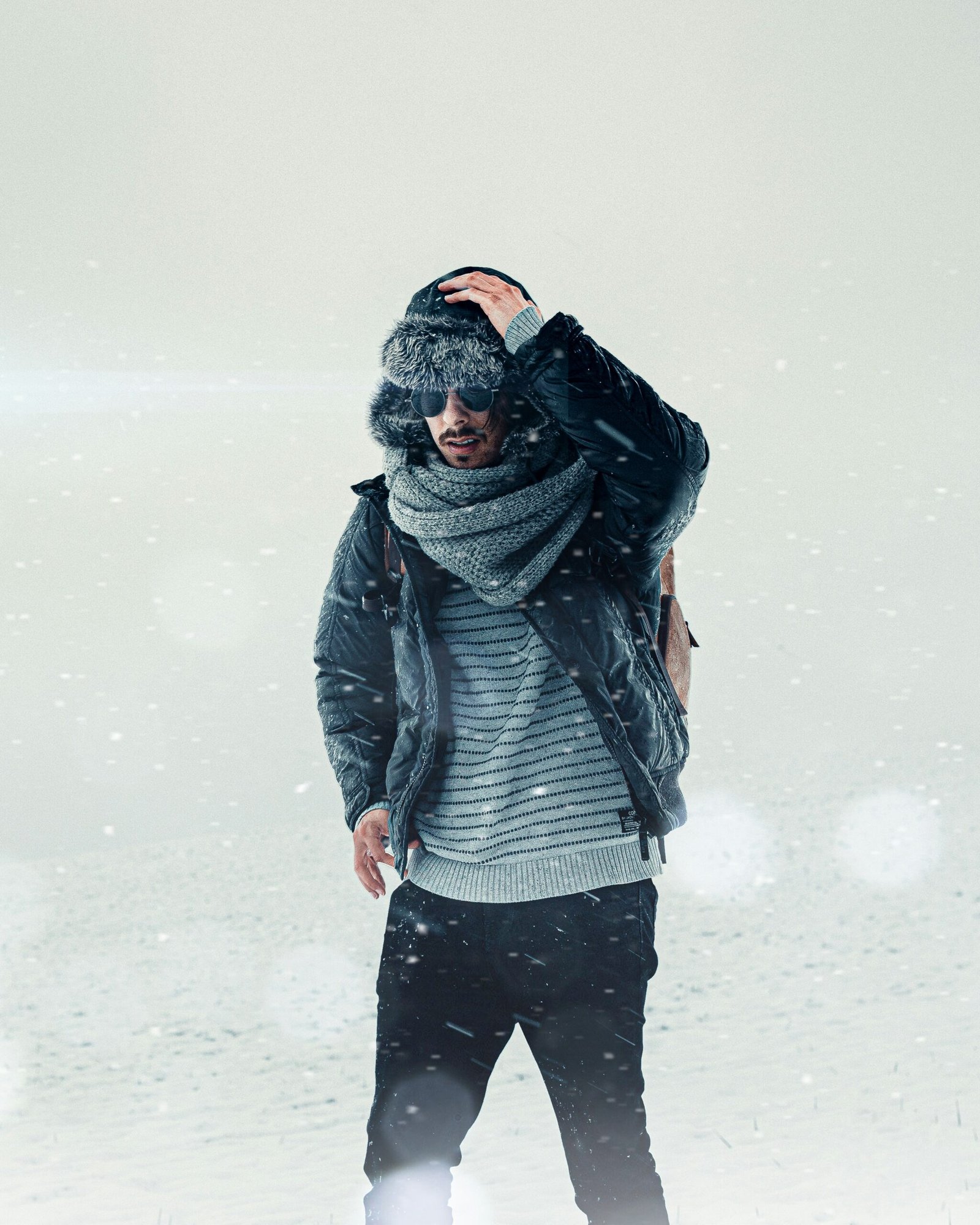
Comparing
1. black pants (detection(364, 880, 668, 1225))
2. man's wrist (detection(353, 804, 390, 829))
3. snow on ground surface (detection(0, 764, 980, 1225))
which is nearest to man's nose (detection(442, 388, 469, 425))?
man's wrist (detection(353, 804, 390, 829))

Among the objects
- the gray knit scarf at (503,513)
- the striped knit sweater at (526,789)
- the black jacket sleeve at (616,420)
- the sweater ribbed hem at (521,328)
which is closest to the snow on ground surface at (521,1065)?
the striped knit sweater at (526,789)

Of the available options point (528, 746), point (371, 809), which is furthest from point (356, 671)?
point (528, 746)

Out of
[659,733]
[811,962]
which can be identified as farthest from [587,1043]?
[811,962]

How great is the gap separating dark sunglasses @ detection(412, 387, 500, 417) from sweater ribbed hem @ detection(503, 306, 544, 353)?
0.49 ft

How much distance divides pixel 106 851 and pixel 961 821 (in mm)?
23457

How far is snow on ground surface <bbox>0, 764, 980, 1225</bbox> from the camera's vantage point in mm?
4449

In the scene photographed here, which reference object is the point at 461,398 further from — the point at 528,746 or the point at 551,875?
the point at 551,875

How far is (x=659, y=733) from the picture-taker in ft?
7.00

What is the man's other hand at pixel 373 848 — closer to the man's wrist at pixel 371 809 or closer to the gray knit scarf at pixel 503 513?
the man's wrist at pixel 371 809

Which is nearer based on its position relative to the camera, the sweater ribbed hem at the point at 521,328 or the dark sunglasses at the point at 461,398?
the sweater ribbed hem at the point at 521,328

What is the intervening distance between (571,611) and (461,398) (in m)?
0.54

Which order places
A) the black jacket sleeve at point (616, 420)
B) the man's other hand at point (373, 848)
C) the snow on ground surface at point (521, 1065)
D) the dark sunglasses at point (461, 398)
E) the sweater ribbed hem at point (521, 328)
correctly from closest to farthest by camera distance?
the black jacket sleeve at point (616, 420) < the sweater ribbed hem at point (521, 328) < the dark sunglasses at point (461, 398) < the man's other hand at point (373, 848) < the snow on ground surface at point (521, 1065)

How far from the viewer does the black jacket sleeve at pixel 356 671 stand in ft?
8.00

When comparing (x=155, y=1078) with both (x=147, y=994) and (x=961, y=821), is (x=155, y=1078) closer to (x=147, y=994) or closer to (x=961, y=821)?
(x=147, y=994)
